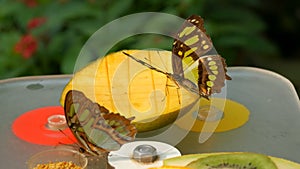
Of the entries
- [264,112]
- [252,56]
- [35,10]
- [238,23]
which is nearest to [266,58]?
[252,56]

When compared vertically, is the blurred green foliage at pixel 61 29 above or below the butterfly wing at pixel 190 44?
below

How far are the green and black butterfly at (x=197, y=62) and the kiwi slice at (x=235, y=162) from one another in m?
0.12

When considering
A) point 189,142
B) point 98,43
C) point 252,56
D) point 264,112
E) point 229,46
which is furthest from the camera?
point 252,56

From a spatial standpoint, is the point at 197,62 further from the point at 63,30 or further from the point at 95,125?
the point at 63,30

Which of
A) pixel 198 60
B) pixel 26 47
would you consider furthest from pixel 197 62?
pixel 26 47

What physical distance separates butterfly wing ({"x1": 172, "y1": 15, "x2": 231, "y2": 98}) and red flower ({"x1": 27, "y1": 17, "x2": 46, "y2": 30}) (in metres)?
0.78

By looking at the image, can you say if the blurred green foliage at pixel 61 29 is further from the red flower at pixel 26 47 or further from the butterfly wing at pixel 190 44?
the butterfly wing at pixel 190 44

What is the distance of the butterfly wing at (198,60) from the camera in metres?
0.92

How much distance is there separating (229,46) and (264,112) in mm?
998

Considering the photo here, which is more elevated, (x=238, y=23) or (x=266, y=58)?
(x=238, y=23)

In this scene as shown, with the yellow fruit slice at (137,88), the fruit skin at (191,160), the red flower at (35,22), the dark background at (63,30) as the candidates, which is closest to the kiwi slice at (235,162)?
the fruit skin at (191,160)

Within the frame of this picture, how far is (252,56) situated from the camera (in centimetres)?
256

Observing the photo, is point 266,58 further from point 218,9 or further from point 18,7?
point 18,7

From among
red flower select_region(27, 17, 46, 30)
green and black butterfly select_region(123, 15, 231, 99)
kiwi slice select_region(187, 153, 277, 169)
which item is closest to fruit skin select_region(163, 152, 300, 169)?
kiwi slice select_region(187, 153, 277, 169)
